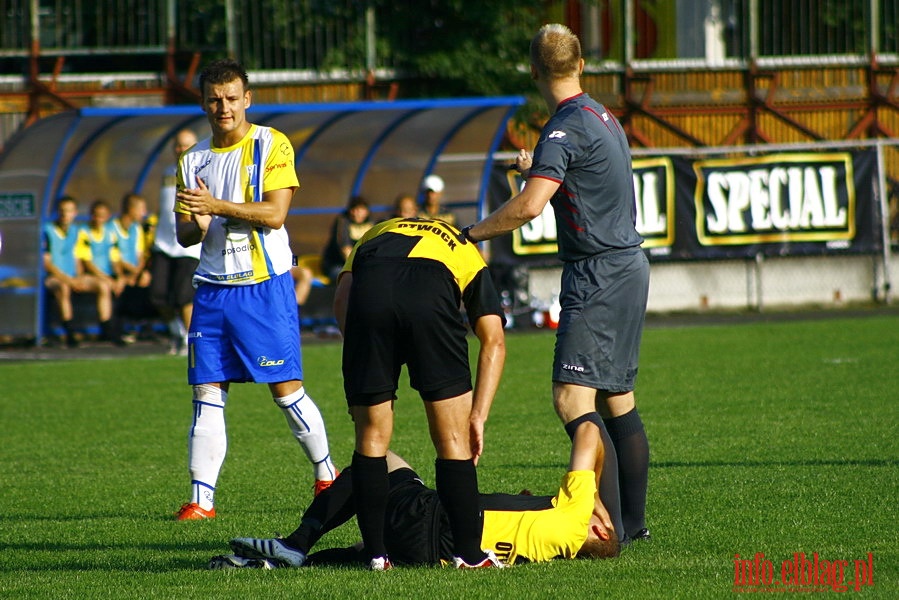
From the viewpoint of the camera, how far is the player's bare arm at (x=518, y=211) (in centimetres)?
532

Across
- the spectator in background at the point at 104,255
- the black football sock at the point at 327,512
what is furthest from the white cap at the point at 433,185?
the black football sock at the point at 327,512

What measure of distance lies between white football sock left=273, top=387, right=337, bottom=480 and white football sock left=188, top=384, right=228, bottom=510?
311 mm

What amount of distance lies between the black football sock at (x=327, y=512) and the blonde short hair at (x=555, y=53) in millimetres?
1809

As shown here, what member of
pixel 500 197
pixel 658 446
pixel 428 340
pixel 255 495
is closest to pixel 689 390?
pixel 658 446

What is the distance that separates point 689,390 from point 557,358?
5.91 meters

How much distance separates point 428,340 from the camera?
5.10 meters

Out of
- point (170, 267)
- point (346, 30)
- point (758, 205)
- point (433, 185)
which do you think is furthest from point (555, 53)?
point (346, 30)

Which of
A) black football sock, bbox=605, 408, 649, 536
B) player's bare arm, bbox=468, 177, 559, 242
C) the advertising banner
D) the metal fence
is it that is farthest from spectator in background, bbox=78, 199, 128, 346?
player's bare arm, bbox=468, 177, 559, 242

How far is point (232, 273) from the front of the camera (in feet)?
22.5

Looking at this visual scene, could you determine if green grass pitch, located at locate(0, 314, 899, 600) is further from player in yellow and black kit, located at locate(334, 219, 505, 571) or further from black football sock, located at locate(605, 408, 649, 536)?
player in yellow and black kit, located at locate(334, 219, 505, 571)

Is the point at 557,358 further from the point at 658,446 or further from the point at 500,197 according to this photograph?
the point at 500,197

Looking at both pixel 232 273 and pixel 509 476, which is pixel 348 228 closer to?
pixel 509 476

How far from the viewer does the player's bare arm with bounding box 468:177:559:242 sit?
5324 mm
